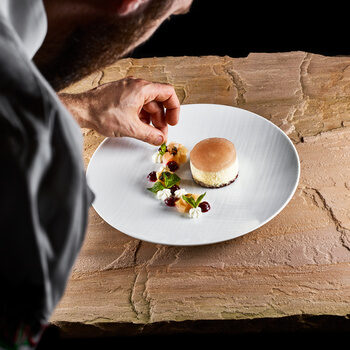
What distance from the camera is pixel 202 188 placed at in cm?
136

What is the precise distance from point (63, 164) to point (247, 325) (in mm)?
676

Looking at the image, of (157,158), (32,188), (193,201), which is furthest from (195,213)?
(32,188)

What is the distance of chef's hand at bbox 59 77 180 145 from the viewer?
4.66 feet

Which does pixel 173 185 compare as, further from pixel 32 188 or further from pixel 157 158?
pixel 32 188

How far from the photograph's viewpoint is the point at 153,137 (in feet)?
4.68

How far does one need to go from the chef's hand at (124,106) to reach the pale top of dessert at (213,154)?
4.6 inches

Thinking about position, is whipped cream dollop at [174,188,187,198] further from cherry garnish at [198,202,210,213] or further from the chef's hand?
the chef's hand

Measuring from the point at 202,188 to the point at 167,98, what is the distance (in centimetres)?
26

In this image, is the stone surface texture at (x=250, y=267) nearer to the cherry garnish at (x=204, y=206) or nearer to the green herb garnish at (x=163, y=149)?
the cherry garnish at (x=204, y=206)

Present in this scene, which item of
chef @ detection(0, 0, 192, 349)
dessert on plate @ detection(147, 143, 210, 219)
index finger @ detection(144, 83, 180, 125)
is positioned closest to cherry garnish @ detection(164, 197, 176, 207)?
dessert on plate @ detection(147, 143, 210, 219)

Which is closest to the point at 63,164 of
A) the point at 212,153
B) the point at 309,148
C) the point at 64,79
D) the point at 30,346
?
the point at 30,346

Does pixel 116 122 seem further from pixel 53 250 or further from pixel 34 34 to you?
pixel 53 250

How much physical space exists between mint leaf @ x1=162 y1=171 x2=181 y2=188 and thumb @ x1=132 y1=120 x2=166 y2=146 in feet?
0.35

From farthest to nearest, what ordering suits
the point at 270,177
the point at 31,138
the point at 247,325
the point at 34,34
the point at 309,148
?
1. the point at 309,148
2. the point at 270,177
3. the point at 247,325
4. the point at 34,34
5. the point at 31,138
